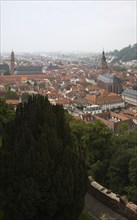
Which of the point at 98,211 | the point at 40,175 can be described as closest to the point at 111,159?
the point at 98,211

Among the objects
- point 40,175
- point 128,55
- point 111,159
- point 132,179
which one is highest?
point 128,55

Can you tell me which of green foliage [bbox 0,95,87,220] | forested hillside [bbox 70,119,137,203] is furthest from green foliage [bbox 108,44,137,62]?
green foliage [bbox 0,95,87,220]

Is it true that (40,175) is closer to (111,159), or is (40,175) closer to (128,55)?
(111,159)

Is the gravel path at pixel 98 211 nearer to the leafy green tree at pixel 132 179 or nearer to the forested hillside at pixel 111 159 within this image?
the forested hillside at pixel 111 159

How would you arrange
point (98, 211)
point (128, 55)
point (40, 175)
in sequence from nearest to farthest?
point (40, 175), point (98, 211), point (128, 55)

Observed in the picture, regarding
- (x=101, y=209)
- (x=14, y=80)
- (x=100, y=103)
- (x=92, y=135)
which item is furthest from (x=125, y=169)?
(x=14, y=80)

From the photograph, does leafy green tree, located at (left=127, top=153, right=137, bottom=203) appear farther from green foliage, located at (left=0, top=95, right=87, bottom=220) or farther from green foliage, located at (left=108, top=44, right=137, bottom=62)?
green foliage, located at (left=108, top=44, right=137, bottom=62)

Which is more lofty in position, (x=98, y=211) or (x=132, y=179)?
(x=98, y=211)

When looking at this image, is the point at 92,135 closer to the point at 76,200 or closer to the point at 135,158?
the point at 135,158
